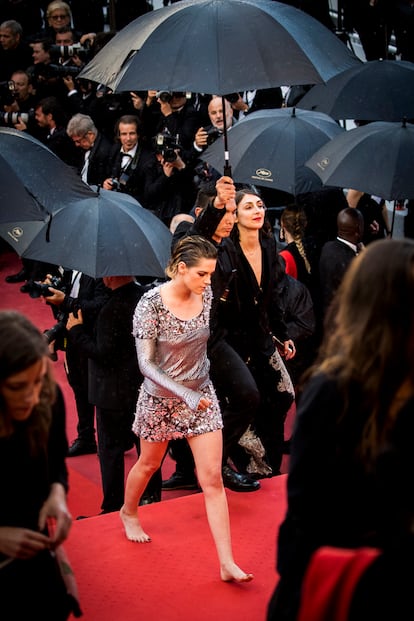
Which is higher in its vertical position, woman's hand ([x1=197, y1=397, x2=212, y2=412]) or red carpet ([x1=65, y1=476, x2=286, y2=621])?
woman's hand ([x1=197, y1=397, x2=212, y2=412])

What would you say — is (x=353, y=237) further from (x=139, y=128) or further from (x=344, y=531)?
(x=344, y=531)

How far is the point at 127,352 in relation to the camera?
18.8 feet

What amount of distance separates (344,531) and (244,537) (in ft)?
9.31

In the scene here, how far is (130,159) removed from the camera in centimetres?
884

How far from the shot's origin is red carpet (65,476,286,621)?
4387 mm

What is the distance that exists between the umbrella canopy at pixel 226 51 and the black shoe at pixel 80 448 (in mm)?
2766

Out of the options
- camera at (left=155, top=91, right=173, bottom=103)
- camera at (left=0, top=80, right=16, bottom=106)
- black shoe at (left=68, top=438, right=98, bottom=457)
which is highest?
camera at (left=155, top=91, right=173, bottom=103)

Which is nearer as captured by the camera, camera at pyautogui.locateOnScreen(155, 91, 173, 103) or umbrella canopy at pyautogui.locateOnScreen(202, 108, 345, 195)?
umbrella canopy at pyautogui.locateOnScreen(202, 108, 345, 195)

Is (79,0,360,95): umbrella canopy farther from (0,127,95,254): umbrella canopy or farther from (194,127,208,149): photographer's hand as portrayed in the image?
(194,127,208,149): photographer's hand

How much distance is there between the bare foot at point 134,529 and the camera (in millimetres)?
5023

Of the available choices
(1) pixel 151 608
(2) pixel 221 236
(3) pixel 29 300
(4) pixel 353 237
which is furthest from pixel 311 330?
(3) pixel 29 300

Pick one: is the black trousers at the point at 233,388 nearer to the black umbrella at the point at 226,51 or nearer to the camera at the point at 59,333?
the camera at the point at 59,333

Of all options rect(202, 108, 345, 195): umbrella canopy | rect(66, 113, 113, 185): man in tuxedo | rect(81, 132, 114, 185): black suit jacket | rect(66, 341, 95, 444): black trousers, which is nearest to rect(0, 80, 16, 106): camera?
rect(66, 113, 113, 185): man in tuxedo

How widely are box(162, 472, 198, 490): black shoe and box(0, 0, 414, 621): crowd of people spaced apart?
0.05 ft
